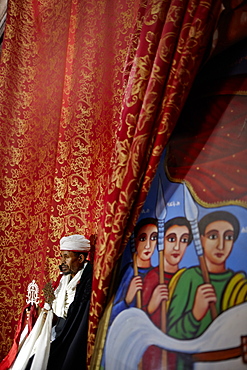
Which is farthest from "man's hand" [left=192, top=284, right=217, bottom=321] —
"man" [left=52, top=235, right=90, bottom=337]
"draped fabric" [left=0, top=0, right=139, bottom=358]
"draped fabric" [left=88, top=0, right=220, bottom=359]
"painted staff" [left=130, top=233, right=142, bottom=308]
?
"draped fabric" [left=0, top=0, right=139, bottom=358]

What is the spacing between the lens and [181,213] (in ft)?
5.20

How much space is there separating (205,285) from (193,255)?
0.12 meters

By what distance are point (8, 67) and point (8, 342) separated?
2232 mm

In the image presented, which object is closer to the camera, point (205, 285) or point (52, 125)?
point (205, 285)

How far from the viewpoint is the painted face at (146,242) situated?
164 cm

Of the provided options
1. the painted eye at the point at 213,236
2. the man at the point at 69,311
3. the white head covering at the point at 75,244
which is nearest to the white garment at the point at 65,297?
the man at the point at 69,311

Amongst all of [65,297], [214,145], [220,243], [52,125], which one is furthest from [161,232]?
[52,125]

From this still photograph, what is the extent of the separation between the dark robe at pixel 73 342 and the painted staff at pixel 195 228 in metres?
0.70

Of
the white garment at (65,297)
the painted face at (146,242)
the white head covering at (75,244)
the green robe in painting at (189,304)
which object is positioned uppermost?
the painted face at (146,242)

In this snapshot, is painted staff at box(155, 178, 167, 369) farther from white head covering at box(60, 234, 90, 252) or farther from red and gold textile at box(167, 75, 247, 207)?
white head covering at box(60, 234, 90, 252)

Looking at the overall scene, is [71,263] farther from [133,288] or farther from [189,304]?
[189,304]

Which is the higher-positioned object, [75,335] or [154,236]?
[154,236]

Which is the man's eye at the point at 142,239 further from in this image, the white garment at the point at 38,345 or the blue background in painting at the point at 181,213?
the white garment at the point at 38,345

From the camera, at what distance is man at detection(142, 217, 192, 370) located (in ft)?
4.96
